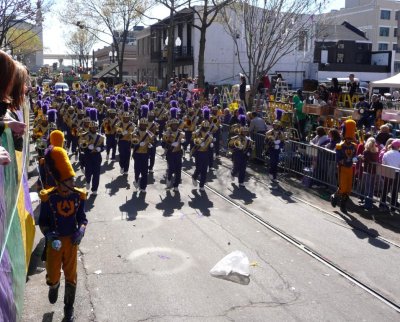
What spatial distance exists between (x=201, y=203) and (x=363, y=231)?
3549 millimetres

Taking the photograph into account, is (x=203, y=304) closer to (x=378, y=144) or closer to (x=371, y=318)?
(x=371, y=318)

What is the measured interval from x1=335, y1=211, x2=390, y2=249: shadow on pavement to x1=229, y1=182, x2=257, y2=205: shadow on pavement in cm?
209

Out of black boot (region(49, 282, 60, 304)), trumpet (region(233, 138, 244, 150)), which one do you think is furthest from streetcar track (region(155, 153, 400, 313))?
black boot (region(49, 282, 60, 304))

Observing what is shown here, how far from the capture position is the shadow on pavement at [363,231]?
8648 mm

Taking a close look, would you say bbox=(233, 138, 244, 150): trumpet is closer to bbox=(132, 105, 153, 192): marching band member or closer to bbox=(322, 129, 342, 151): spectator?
bbox=(322, 129, 342, 151): spectator

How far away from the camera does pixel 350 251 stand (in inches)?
323

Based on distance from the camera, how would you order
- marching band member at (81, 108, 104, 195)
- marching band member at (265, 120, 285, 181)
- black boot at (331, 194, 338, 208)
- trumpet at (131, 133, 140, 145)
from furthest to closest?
1. marching band member at (265, 120, 285, 181)
2. trumpet at (131, 133, 140, 145)
3. marching band member at (81, 108, 104, 195)
4. black boot at (331, 194, 338, 208)

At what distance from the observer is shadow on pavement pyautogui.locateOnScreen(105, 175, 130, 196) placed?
12.3 meters

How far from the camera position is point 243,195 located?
12.1m

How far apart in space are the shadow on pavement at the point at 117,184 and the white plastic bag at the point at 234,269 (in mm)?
5358

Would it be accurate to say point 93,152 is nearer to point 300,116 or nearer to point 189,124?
point 189,124

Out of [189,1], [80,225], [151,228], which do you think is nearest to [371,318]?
[80,225]

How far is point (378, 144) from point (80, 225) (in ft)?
27.4

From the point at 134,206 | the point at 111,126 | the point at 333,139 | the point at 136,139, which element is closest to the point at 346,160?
the point at 333,139
